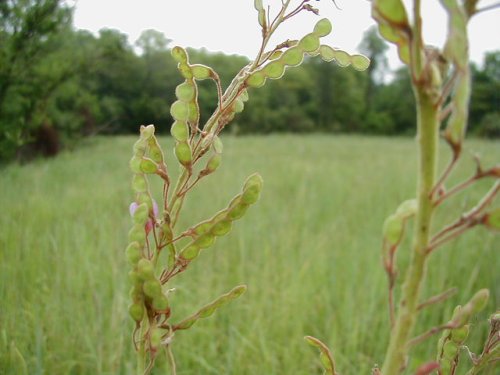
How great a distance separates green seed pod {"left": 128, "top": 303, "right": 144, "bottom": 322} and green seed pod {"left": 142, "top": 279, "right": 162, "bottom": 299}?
0.04 feet

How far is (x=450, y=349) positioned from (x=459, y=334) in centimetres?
2

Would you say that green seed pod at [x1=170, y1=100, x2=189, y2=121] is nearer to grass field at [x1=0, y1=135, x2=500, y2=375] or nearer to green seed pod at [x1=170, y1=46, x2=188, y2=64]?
green seed pod at [x1=170, y1=46, x2=188, y2=64]

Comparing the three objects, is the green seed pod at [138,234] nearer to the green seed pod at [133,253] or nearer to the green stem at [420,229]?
the green seed pod at [133,253]

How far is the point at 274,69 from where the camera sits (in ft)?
1.01

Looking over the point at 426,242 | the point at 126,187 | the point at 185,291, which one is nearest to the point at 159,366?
the point at 185,291

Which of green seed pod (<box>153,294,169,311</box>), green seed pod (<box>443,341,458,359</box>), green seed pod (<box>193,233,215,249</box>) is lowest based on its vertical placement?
green seed pod (<box>443,341,458,359</box>)

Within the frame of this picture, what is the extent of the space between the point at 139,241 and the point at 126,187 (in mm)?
3029

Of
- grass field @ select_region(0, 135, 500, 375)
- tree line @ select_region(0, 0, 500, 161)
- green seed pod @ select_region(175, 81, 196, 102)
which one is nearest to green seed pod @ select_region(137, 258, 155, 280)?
green seed pod @ select_region(175, 81, 196, 102)

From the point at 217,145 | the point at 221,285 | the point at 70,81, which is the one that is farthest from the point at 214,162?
the point at 70,81

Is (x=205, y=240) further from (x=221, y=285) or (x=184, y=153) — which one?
(x=221, y=285)

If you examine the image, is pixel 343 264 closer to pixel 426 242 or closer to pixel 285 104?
pixel 426 242

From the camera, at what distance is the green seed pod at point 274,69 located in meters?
0.31

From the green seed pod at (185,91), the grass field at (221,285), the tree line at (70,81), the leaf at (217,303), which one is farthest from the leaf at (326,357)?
the tree line at (70,81)

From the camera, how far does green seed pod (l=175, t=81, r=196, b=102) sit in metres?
0.29
